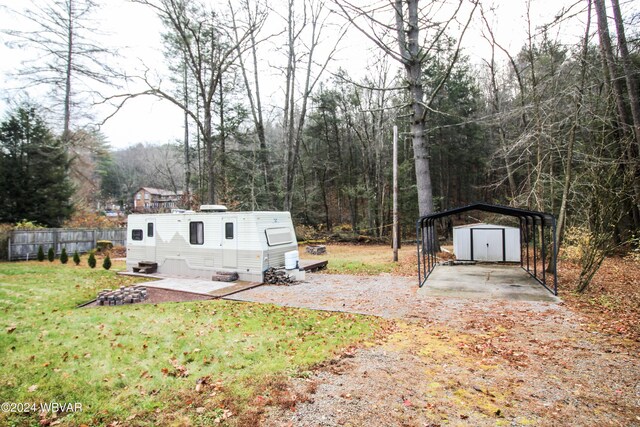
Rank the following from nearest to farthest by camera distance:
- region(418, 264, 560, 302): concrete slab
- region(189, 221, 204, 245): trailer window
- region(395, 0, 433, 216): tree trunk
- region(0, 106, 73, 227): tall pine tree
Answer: region(418, 264, 560, 302): concrete slab
region(189, 221, 204, 245): trailer window
region(395, 0, 433, 216): tree trunk
region(0, 106, 73, 227): tall pine tree

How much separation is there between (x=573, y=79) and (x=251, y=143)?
17824mm

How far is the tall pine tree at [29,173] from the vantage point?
18.4m

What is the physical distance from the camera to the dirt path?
3.20 meters

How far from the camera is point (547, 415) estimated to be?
10.5 ft

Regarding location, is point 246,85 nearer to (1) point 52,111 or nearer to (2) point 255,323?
(1) point 52,111

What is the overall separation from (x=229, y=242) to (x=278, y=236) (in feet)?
5.02

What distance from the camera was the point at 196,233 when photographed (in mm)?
11016

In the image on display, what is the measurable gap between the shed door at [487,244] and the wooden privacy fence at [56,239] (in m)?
19.8

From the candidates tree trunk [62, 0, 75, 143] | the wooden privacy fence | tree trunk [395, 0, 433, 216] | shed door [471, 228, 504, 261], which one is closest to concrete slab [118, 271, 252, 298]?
tree trunk [395, 0, 433, 216]

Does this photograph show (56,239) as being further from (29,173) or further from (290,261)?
(290,261)

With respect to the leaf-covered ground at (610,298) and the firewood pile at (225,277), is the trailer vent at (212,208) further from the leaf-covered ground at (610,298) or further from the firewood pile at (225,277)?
the leaf-covered ground at (610,298)

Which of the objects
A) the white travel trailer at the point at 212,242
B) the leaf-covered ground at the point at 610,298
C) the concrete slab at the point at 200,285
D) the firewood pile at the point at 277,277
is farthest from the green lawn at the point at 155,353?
the leaf-covered ground at the point at 610,298

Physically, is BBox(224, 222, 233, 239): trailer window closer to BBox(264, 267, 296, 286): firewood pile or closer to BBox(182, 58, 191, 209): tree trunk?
BBox(264, 267, 296, 286): firewood pile

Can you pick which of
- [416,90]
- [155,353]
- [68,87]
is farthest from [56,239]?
[416,90]
